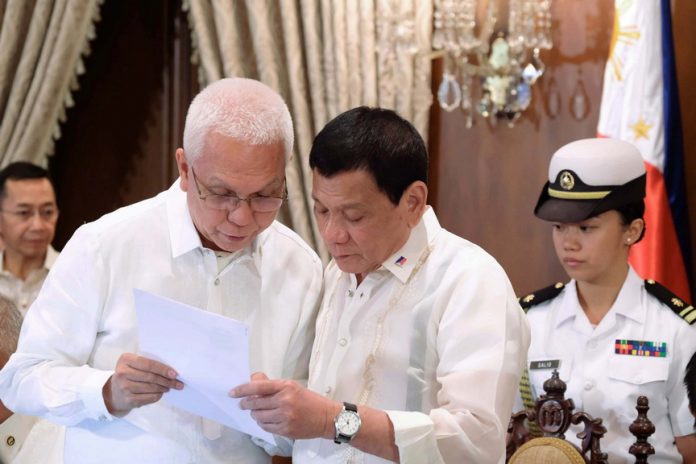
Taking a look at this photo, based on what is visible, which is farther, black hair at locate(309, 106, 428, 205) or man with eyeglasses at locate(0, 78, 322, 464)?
man with eyeglasses at locate(0, 78, 322, 464)

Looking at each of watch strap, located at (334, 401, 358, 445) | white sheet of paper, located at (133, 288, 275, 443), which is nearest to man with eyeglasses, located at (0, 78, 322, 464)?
white sheet of paper, located at (133, 288, 275, 443)

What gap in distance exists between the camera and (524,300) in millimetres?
3451

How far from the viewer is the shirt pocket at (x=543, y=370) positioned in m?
3.18

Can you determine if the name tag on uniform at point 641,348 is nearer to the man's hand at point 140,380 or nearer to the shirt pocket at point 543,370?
the shirt pocket at point 543,370

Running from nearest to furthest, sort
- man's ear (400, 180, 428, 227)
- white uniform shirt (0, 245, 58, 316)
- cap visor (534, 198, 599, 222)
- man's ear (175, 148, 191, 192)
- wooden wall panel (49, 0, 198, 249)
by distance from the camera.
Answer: man's ear (400, 180, 428, 227) → man's ear (175, 148, 191, 192) → cap visor (534, 198, 599, 222) → white uniform shirt (0, 245, 58, 316) → wooden wall panel (49, 0, 198, 249)

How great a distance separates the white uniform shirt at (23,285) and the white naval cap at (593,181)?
2.49 m

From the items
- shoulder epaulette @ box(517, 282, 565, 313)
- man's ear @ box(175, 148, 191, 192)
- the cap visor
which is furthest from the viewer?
shoulder epaulette @ box(517, 282, 565, 313)

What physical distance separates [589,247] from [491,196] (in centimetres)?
140

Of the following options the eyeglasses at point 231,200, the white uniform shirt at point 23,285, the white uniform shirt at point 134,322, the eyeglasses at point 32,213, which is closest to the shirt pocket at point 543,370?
the white uniform shirt at point 134,322

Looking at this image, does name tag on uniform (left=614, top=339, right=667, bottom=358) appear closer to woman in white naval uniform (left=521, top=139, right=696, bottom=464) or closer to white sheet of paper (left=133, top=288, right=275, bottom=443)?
woman in white naval uniform (left=521, top=139, right=696, bottom=464)

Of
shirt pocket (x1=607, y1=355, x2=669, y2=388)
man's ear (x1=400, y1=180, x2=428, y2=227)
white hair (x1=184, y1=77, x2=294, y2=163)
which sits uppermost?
white hair (x1=184, y1=77, x2=294, y2=163)

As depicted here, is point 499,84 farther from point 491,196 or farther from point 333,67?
point 333,67

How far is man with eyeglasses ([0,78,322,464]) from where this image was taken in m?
2.21

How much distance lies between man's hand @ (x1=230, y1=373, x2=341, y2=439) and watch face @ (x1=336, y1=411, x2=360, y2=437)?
1 centimetres
